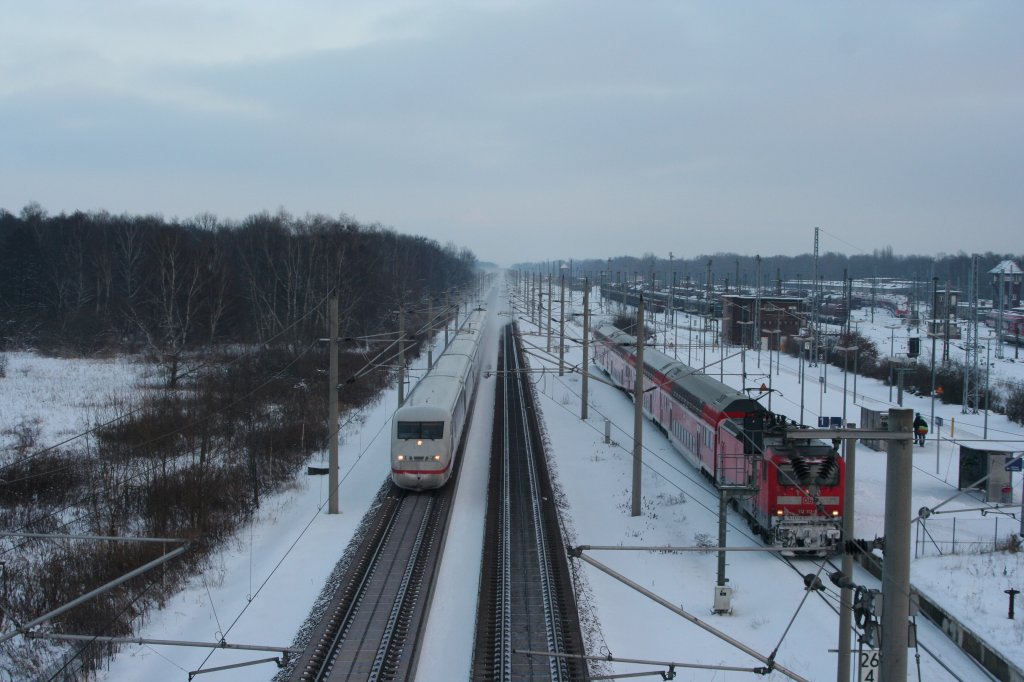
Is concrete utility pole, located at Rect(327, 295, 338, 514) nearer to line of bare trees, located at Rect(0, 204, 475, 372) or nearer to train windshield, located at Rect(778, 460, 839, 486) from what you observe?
train windshield, located at Rect(778, 460, 839, 486)

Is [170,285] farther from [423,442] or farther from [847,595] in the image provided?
[847,595]

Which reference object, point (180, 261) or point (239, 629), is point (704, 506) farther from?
point (180, 261)

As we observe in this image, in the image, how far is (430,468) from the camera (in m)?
20.0

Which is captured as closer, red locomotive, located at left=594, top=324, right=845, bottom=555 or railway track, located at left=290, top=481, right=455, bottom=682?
railway track, located at left=290, top=481, right=455, bottom=682

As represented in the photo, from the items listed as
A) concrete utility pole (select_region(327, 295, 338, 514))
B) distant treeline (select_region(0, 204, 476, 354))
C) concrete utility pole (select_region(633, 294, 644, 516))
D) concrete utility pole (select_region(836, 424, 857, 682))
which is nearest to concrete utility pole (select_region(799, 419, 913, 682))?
concrete utility pole (select_region(836, 424, 857, 682))

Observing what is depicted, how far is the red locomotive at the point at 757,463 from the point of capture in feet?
50.6

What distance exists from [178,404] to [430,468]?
11.9 metres

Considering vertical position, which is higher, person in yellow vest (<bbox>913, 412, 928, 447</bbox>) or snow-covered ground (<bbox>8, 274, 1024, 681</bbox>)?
person in yellow vest (<bbox>913, 412, 928, 447</bbox>)

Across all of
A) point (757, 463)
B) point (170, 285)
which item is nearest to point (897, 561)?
point (757, 463)

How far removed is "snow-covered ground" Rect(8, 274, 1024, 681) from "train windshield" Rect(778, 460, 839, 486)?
1.68 metres

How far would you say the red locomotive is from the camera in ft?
50.6

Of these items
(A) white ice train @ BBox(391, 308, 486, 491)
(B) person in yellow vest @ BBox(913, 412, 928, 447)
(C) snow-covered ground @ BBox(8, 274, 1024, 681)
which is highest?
(B) person in yellow vest @ BBox(913, 412, 928, 447)

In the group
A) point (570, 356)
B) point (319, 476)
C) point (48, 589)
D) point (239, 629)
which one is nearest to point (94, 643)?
point (239, 629)

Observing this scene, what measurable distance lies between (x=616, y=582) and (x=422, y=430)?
21.5ft
